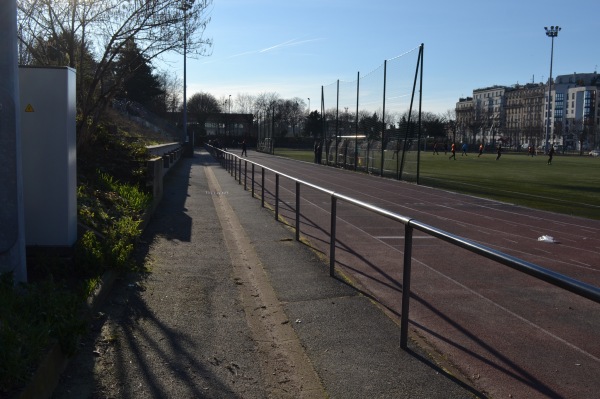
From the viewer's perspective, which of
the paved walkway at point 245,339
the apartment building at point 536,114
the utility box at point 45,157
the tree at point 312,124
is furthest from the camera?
the apartment building at point 536,114

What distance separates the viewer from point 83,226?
782 centimetres

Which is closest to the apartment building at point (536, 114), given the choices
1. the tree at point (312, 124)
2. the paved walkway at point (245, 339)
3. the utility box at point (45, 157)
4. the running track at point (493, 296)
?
the tree at point (312, 124)

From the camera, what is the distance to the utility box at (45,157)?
6.84 metres

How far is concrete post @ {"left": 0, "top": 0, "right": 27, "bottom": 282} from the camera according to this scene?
5.43 meters

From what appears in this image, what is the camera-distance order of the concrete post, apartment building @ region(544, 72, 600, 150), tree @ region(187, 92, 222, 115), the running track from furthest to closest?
apartment building @ region(544, 72, 600, 150), tree @ region(187, 92, 222, 115), the concrete post, the running track

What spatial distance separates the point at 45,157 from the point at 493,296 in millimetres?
5035

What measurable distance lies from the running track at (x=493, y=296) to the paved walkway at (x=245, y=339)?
0.39 metres

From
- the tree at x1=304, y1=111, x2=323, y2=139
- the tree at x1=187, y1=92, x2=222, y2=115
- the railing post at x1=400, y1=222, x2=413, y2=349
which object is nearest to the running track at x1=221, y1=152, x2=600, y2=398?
the railing post at x1=400, y1=222, x2=413, y2=349

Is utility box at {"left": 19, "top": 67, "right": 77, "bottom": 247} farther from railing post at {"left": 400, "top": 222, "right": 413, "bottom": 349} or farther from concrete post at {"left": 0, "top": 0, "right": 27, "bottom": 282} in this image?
railing post at {"left": 400, "top": 222, "right": 413, "bottom": 349}

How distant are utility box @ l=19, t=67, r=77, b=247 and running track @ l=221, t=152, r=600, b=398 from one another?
3.41m

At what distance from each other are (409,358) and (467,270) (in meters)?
3.56

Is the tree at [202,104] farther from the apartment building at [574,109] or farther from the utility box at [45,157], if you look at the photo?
the utility box at [45,157]

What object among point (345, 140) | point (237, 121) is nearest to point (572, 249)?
point (345, 140)

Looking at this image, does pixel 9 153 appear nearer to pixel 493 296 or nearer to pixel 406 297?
pixel 406 297
